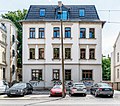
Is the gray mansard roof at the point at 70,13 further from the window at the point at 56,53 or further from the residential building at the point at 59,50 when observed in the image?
the window at the point at 56,53

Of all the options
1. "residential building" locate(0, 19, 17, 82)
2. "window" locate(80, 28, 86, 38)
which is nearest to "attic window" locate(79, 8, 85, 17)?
"window" locate(80, 28, 86, 38)

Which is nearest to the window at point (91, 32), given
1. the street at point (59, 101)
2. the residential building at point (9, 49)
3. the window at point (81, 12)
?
the window at point (81, 12)

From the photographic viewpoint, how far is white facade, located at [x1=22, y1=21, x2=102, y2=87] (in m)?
38.2

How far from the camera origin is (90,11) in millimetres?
40844

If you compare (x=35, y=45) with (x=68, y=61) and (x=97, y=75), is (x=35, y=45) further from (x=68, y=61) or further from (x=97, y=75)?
(x=97, y=75)

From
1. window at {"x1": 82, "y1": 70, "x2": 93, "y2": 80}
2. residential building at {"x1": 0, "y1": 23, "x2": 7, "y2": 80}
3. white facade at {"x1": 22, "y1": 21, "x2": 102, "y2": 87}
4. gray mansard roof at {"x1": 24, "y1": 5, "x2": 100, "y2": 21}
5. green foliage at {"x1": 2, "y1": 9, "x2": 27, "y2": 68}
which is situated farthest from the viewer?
green foliage at {"x1": 2, "y1": 9, "x2": 27, "y2": 68}

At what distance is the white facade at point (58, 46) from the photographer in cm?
3819

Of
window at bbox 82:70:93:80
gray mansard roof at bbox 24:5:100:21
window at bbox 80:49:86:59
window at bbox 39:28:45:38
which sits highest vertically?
gray mansard roof at bbox 24:5:100:21

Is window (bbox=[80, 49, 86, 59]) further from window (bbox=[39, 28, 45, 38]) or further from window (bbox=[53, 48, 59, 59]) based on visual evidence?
window (bbox=[39, 28, 45, 38])

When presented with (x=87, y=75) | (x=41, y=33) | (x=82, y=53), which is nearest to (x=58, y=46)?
(x=41, y=33)

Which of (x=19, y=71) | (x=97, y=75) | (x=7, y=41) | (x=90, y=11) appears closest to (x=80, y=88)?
(x=97, y=75)

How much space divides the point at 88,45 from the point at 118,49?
331 inches

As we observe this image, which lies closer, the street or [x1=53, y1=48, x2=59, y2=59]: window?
the street

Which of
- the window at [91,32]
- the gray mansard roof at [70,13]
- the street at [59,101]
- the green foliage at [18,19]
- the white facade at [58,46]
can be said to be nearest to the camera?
the street at [59,101]
